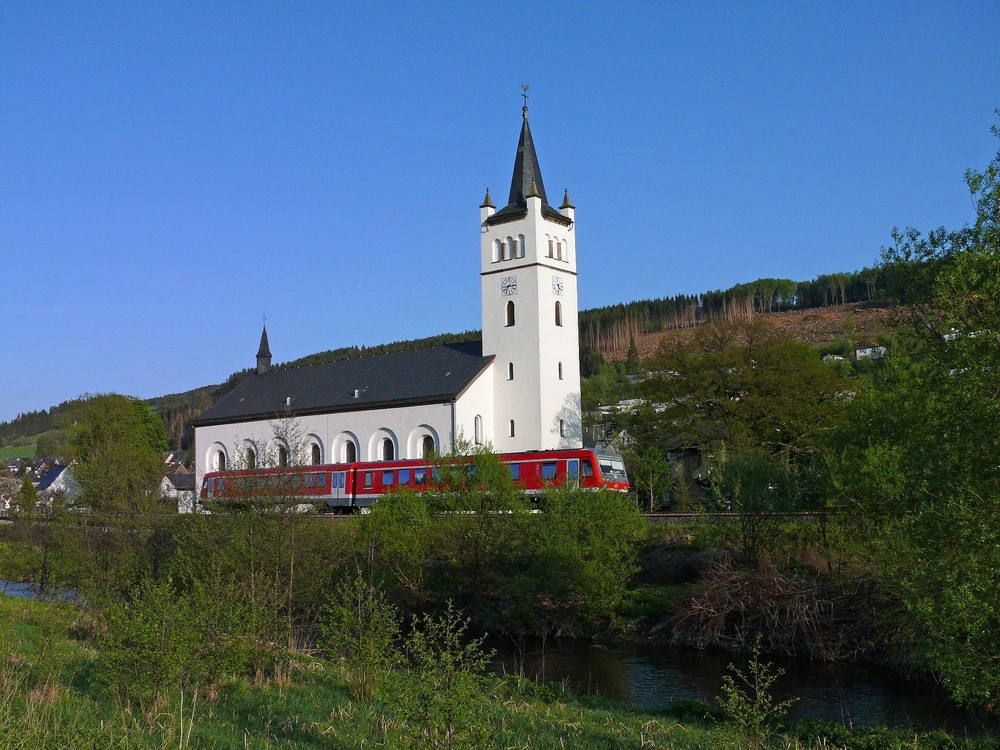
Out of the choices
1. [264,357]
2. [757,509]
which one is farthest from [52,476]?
[757,509]

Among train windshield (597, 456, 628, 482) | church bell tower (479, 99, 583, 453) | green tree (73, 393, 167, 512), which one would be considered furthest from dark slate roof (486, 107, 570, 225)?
green tree (73, 393, 167, 512)

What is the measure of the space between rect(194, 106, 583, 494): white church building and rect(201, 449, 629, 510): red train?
4133 mm

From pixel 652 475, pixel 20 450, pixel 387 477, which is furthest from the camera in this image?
pixel 20 450

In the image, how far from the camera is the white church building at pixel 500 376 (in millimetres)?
50281

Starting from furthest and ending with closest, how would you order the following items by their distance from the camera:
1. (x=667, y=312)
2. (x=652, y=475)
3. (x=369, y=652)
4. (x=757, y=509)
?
(x=667, y=312) → (x=652, y=475) → (x=757, y=509) → (x=369, y=652)

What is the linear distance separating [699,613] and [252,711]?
14752mm

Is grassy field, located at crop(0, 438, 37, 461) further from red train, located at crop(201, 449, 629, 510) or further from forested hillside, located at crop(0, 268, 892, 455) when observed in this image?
red train, located at crop(201, 449, 629, 510)

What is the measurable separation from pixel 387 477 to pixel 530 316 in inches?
491

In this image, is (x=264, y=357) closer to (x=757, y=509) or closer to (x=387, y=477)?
(x=387, y=477)

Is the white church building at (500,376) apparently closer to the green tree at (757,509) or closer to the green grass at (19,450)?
the green tree at (757,509)

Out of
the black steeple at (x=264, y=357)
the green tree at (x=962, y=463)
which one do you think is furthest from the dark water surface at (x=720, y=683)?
the black steeple at (x=264, y=357)

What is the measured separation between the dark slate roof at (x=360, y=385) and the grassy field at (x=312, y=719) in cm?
3454

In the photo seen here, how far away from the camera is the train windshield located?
38188 mm

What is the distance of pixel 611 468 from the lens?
38.9 m
